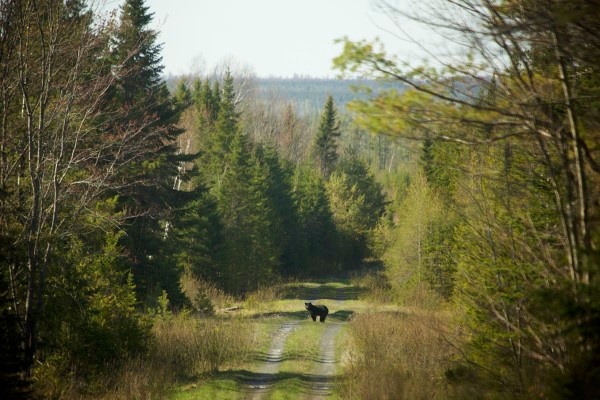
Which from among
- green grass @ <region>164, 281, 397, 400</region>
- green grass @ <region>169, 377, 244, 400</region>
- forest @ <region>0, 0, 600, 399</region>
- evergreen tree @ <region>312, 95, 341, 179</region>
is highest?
evergreen tree @ <region>312, 95, 341, 179</region>

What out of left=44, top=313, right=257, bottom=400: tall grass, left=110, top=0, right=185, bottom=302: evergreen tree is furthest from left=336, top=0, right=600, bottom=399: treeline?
left=110, top=0, right=185, bottom=302: evergreen tree

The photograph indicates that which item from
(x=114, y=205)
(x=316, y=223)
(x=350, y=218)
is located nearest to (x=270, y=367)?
(x=114, y=205)

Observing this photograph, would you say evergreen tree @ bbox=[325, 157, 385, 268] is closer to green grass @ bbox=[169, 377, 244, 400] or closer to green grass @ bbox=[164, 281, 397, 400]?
green grass @ bbox=[164, 281, 397, 400]

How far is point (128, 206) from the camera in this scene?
27.6 metres

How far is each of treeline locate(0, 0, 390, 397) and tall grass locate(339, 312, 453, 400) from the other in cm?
582

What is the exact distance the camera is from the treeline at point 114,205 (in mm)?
12562

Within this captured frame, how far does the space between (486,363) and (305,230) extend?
5124 cm

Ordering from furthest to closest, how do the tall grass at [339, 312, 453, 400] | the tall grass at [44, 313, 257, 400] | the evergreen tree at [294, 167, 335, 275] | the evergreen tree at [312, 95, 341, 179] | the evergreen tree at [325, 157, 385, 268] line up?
the evergreen tree at [312, 95, 341, 179]
the evergreen tree at [325, 157, 385, 268]
the evergreen tree at [294, 167, 335, 275]
the tall grass at [44, 313, 257, 400]
the tall grass at [339, 312, 453, 400]

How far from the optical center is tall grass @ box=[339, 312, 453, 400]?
10.9 metres

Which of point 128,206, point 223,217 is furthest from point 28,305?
point 223,217

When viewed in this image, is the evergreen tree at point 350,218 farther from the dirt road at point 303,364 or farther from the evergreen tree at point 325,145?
the dirt road at point 303,364

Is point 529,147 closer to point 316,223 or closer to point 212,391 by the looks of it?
point 212,391

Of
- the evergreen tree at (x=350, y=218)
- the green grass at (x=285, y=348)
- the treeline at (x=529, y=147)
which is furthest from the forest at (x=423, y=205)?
the evergreen tree at (x=350, y=218)

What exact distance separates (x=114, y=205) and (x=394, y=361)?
1136 centimetres
